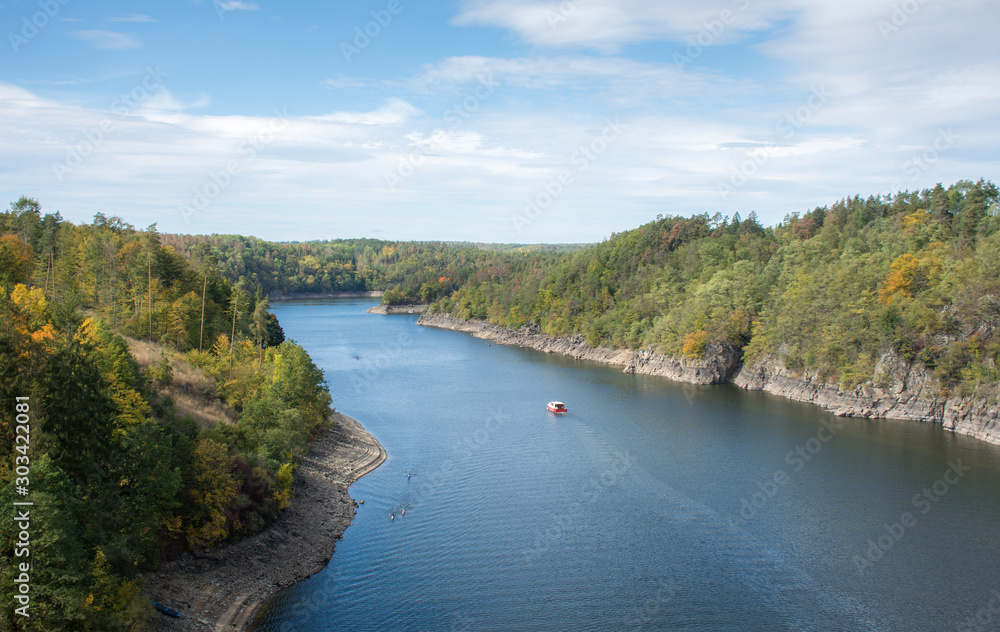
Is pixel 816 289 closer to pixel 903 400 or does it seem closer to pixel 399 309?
pixel 903 400

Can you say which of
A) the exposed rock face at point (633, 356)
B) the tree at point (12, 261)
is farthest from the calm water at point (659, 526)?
the tree at point (12, 261)

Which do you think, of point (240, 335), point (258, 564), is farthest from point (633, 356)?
A: point (258, 564)

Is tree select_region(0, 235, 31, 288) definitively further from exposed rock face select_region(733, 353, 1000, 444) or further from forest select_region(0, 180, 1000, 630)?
exposed rock face select_region(733, 353, 1000, 444)

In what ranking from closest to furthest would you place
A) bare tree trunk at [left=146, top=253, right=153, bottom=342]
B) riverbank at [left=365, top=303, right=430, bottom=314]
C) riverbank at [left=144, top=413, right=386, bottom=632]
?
riverbank at [left=144, top=413, right=386, bottom=632] → bare tree trunk at [left=146, top=253, right=153, bottom=342] → riverbank at [left=365, top=303, right=430, bottom=314]

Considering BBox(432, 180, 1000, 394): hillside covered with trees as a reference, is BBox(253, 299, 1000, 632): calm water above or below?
below

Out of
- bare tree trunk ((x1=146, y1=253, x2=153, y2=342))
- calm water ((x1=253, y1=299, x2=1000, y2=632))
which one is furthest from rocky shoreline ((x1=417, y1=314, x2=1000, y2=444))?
bare tree trunk ((x1=146, y1=253, x2=153, y2=342))

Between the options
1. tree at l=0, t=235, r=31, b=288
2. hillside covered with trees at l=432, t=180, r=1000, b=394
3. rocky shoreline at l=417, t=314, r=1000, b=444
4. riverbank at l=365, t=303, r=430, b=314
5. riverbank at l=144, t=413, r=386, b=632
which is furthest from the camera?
riverbank at l=365, t=303, r=430, b=314

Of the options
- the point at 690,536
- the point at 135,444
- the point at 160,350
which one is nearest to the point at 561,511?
the point at 690,536
